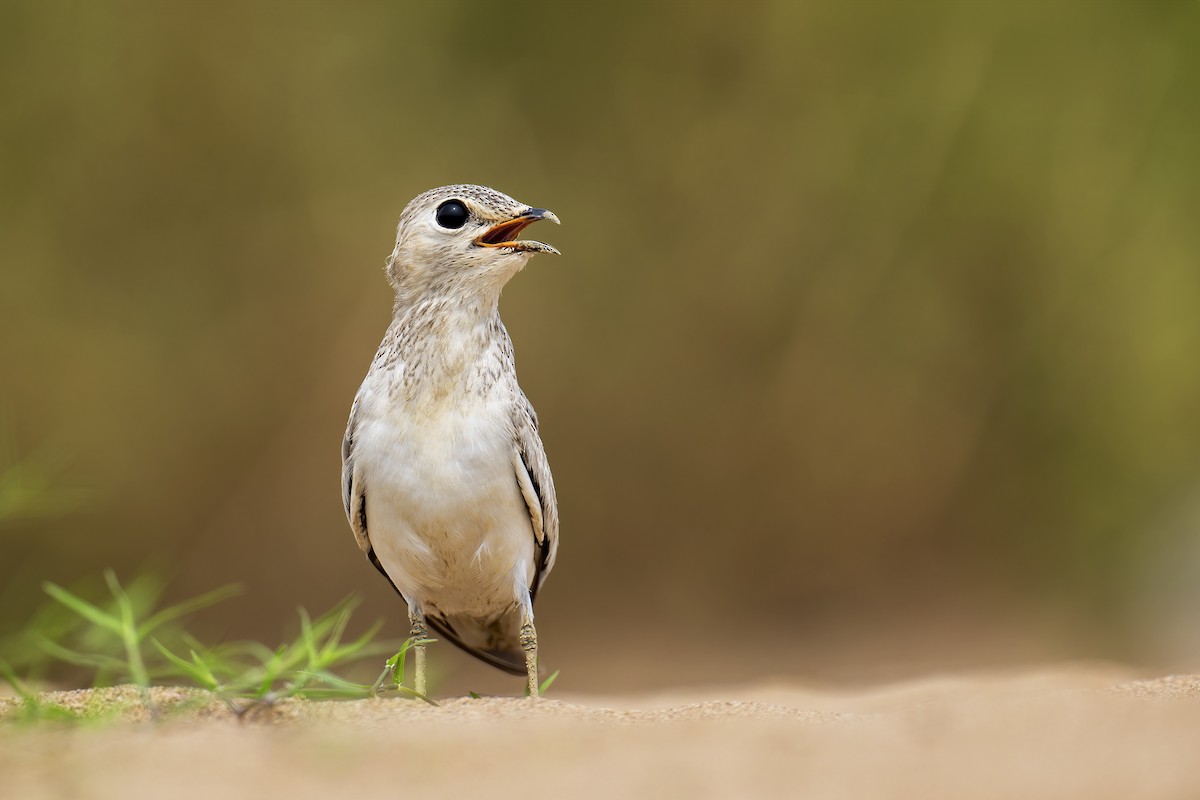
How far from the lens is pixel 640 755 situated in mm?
2576

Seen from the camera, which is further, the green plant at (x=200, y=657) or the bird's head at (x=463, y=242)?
the bird's head at (x=463, y=242)

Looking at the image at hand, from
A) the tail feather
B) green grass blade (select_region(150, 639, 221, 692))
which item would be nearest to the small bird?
the tail feather

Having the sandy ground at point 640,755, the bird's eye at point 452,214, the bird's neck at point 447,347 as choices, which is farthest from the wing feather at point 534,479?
the sandy ground at point 640,755

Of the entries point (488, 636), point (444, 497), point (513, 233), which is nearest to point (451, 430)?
point (444, 497)

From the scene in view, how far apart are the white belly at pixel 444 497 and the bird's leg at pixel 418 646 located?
0.18 metres

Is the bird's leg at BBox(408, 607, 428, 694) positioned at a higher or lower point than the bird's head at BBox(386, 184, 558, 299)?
lower

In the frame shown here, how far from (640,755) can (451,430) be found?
1.98 metres

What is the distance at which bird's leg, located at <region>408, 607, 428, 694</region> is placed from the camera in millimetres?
A: 4277

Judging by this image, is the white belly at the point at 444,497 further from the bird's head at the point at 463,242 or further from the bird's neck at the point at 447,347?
the bird's head at the point at 463,242

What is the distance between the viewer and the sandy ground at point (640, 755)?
228 centimetres

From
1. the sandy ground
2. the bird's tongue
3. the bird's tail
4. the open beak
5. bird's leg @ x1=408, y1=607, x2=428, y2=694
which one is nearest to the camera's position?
the sandy ground

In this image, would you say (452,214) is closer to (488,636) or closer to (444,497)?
(444,497)

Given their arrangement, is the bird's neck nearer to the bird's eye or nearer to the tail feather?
the bird's eye

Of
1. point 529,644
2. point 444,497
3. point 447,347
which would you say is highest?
point 447,347
